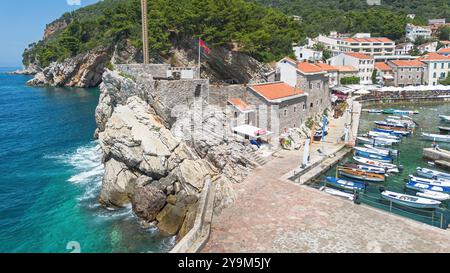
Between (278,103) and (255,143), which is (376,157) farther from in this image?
(255,143)

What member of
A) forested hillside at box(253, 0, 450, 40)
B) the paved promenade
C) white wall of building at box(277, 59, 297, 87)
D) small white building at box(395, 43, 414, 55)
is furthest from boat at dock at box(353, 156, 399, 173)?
forested hillside at box(253, 0, 450, 40)

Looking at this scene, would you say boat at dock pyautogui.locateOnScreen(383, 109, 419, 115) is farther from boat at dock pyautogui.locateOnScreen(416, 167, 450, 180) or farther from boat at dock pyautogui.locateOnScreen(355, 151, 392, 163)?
boat at dock pyautogui.locateOnScreen(416, 167, 450, 180)

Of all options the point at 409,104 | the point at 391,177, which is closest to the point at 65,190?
the point at 391,177

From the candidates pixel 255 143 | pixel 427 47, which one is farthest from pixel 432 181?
pixel 427 47

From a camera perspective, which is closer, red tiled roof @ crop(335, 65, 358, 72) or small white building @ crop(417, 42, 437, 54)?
red tiled roof @ crop(335, 65, 358, 72)

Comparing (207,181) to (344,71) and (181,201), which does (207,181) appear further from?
(344,71)
